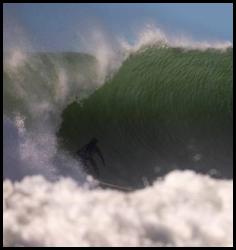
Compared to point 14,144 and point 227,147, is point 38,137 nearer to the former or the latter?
point 14,144

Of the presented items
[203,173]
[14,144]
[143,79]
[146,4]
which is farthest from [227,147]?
[14,144]

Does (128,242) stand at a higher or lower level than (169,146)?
lower

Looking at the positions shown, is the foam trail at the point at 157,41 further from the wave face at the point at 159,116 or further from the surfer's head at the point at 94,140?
the surfer's head at the point at 94,140

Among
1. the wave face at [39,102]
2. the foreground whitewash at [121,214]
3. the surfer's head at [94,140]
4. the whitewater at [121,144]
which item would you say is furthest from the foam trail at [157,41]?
the foreground whitewash at [121,214]

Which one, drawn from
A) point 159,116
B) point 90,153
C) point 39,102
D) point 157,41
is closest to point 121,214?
point 90,153

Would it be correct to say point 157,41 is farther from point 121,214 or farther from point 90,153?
point 121,214

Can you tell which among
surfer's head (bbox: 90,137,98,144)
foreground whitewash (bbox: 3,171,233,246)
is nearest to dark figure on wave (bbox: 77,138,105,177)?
surfer's head (bbox: 90,137,98,144)
